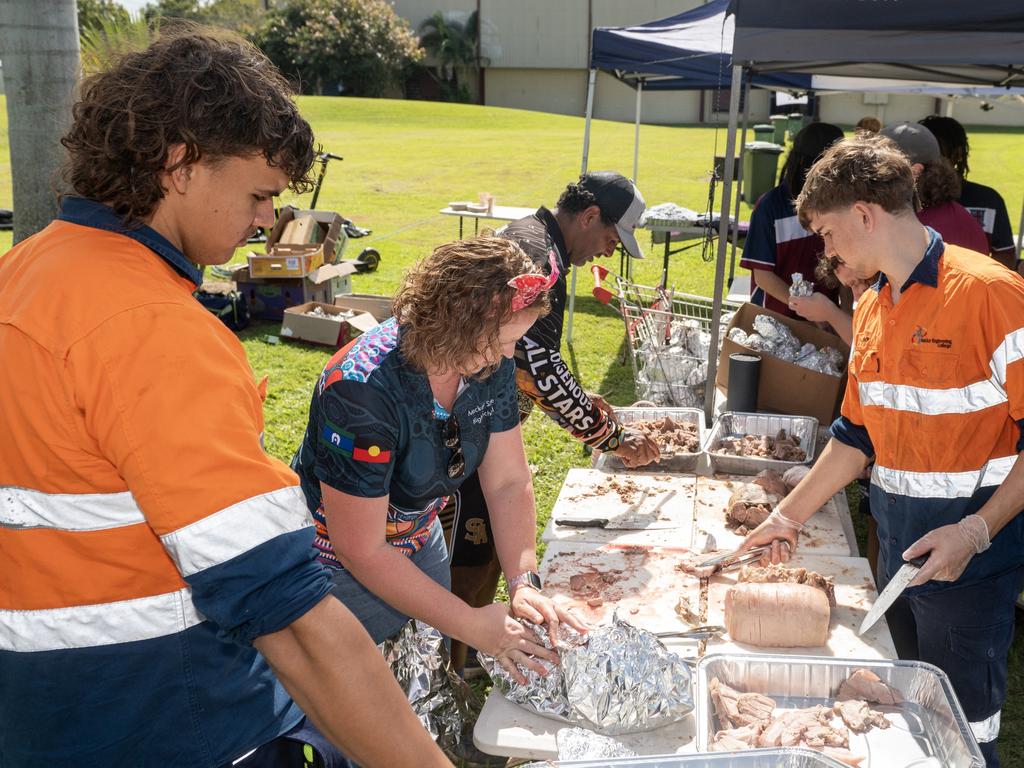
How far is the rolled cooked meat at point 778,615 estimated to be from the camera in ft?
7.53

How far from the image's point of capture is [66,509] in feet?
3.81

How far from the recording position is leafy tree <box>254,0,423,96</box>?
4009 cm

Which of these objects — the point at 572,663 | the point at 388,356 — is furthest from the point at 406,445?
the point at 572,663

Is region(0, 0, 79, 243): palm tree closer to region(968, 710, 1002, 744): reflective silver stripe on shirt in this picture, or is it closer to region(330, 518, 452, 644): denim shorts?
region(330, 518, 452, 644): denim shorts

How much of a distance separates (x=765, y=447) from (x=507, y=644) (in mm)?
1947

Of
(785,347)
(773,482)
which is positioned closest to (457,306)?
(773,482)

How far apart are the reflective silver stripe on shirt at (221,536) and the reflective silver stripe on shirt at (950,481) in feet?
6.21

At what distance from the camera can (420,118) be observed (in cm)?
3406

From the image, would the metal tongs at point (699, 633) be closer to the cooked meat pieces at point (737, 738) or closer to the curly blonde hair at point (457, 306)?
the cooked meat pieces at point (737, 738)

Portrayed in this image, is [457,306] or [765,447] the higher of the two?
[457,306]

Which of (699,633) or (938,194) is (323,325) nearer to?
(938,194)

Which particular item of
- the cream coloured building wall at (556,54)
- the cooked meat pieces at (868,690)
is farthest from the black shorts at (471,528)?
the cream coloured building wall at (556,54)

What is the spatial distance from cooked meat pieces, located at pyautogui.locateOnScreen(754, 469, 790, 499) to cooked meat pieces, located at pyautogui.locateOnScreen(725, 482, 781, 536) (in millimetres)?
39

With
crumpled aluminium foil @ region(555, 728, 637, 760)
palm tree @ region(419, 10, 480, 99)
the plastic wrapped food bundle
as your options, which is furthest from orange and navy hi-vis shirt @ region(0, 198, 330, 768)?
palm tree @ region(419, 10, 480, 99)
